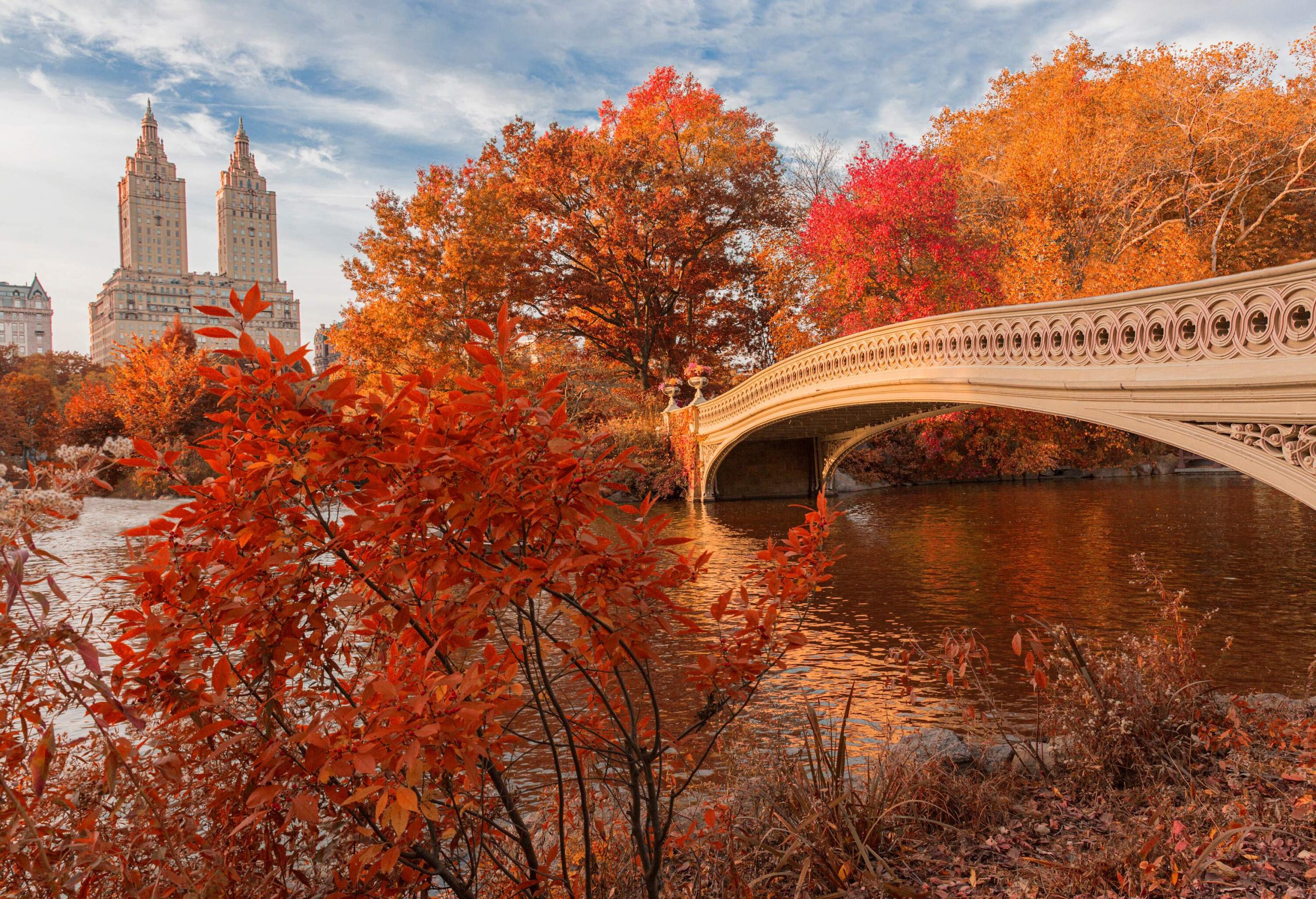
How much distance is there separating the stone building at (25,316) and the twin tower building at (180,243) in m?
17.3

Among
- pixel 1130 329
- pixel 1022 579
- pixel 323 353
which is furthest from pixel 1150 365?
pixel 323 353

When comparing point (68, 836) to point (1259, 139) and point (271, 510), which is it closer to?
point (271, 510)

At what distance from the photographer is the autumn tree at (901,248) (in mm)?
23562

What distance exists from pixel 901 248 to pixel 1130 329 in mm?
16721

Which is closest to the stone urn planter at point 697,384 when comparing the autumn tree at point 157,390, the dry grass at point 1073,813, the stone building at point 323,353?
the autumn tree at point 157,390

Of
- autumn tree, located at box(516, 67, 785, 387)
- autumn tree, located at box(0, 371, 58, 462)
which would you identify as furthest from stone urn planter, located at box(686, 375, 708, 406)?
autumn tree, located at box(0, 371, 58, 462)

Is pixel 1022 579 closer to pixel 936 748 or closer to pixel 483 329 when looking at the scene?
pixel 936 748

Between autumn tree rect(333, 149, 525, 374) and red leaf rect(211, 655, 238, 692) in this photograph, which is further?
autumn tree rect(333, 149, 525, 374)

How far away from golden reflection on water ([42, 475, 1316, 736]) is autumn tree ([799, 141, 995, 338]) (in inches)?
247

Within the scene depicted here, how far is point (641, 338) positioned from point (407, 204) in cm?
840

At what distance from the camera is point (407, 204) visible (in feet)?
82.6

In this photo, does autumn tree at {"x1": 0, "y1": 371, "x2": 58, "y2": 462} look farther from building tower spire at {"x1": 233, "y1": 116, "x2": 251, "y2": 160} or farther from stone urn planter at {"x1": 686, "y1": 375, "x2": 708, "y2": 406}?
building tower spire at {"x1": 233, "y1": 116, "x2": 251, "y2": 160}

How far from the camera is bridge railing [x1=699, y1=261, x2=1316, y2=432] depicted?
593cm

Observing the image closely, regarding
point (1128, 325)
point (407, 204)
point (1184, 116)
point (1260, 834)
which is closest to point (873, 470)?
point (1184, 116)
